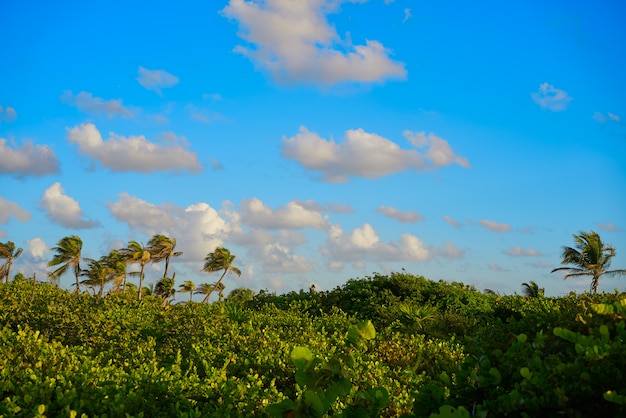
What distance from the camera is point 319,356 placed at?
9641 millimetres

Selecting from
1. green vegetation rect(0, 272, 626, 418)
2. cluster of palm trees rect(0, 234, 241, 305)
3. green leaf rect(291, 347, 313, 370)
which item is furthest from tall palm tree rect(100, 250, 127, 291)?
green leaf rect(291, 347, 313, 370)

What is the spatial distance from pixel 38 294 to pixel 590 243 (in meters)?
36.0

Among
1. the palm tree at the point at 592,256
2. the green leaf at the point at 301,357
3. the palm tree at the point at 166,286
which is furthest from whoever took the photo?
the palm tree at the point at 166,286

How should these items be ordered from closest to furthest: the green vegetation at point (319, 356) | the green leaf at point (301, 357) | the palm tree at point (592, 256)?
1. the green vegetation at point (319, 356)
2. the green leaf at point (301, 357)
3. the palm tree at point (592, 256)

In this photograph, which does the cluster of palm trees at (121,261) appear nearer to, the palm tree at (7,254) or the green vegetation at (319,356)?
the palm tree at (7,254)

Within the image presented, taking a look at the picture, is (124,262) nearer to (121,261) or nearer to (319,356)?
(121,261)

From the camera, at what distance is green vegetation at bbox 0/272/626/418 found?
3.77 m

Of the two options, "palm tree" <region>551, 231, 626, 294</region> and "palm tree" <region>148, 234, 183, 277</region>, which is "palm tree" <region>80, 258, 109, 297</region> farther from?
"palm tree" <region>551, 231, 626, 294</region>

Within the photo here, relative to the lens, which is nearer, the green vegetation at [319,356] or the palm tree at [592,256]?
the green vegetation at [319,356]

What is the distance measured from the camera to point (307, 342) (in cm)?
1138

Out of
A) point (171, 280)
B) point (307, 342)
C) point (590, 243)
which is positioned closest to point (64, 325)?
point (307, 342)

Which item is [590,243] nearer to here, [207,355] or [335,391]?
[207,355]

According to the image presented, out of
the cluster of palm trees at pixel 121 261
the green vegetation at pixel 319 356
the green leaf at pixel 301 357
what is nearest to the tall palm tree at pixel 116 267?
the cluster of palm trees at pixel 121 261

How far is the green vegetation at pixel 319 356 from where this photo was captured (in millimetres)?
3771
